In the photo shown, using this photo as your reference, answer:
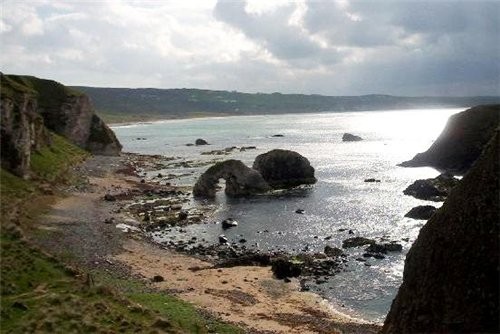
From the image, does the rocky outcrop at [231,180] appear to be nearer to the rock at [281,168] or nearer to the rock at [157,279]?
the rock at [281,168]

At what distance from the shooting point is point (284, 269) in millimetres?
46844

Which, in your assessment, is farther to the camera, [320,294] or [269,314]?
[320,294]

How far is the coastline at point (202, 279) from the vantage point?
3531cm

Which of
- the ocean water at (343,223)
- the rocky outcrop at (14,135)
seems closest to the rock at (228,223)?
the ocean water at (343,223)

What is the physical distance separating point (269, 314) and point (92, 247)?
21.8 meters

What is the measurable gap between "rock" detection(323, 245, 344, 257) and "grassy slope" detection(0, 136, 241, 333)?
73.8 feet

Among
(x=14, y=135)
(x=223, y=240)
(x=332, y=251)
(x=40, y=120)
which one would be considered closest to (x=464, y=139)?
(x=332, y=251)

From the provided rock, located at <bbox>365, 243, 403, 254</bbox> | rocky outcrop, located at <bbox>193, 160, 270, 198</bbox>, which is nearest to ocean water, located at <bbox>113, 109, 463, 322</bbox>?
rock, located at <bbox>365, 243, 403, 254</bbox>

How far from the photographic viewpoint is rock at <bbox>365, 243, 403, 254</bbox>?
55.0m

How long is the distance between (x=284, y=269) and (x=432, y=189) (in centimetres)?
4847

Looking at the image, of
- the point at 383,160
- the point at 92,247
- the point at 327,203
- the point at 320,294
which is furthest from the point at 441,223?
the point at 383,160

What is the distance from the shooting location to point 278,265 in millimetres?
47094

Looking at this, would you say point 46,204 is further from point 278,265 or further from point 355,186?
point 355,186

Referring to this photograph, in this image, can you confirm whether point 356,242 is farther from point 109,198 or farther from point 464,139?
point 464,139
